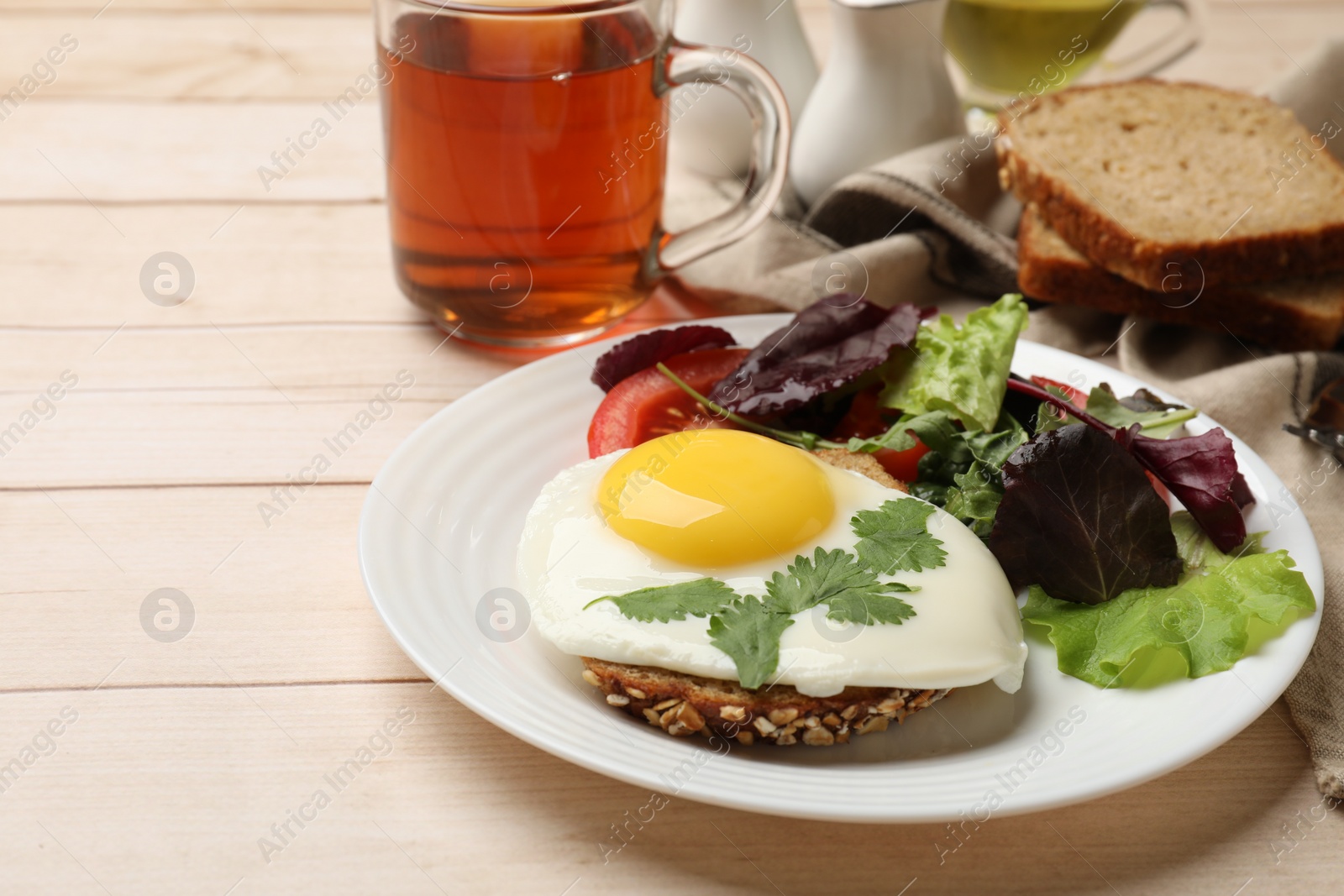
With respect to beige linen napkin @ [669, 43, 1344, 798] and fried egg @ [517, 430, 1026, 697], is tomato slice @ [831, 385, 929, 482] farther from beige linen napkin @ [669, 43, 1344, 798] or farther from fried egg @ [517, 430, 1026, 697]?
beige linen napkin @ [669, 43, 1344, 798]

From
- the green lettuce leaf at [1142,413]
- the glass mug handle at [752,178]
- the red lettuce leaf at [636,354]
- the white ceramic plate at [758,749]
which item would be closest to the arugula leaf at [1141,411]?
the green lettuce leaf at [1142,413]

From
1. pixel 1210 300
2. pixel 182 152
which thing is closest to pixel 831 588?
pixel 1210 300

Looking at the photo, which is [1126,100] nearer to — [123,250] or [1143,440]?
[1143,440]

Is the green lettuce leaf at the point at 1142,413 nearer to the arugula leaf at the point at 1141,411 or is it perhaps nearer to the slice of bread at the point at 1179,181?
the arugula leaf at the point at 1141,411

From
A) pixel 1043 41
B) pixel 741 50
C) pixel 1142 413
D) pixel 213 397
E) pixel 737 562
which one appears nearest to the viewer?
pixel 737 562

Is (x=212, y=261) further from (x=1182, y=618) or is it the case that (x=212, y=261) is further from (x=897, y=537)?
(x=1182, y=618)
